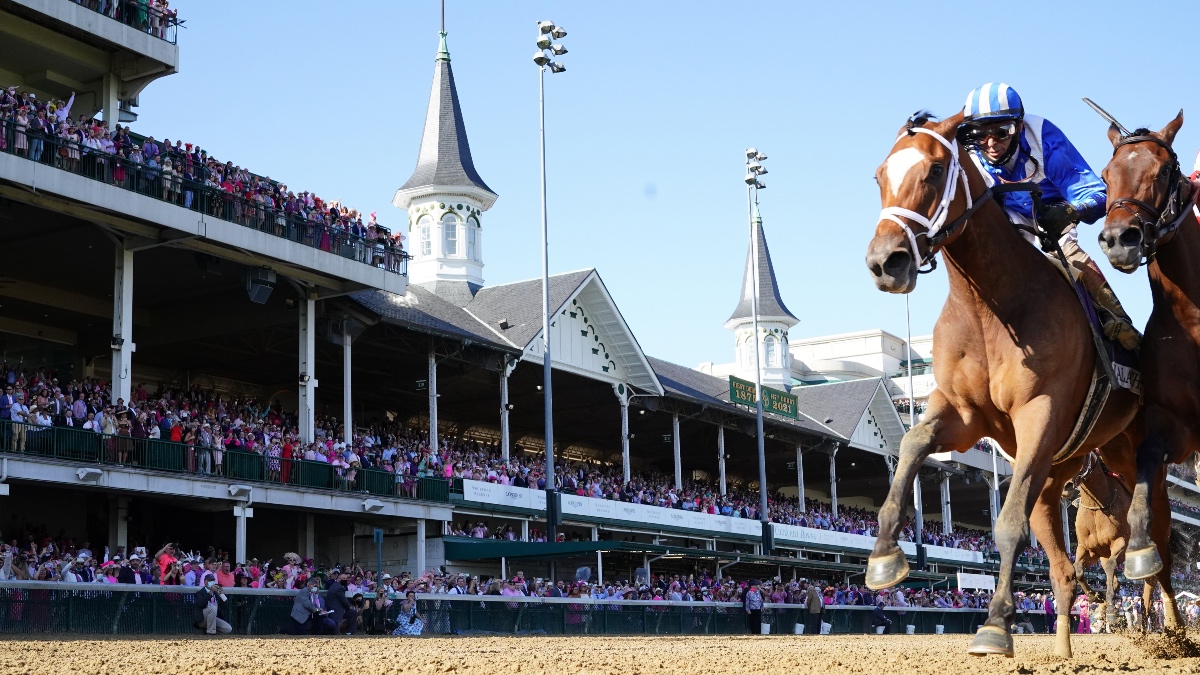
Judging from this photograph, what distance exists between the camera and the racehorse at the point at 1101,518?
13.3 meters

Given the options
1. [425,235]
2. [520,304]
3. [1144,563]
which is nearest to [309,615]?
[1144,563]

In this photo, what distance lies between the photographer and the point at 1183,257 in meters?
8.85

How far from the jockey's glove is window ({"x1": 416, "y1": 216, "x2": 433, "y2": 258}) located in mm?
40198

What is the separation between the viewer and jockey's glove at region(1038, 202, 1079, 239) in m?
8.34

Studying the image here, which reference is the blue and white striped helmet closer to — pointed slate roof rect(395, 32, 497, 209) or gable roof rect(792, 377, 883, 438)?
pointed slate roof rect(395, 32, 497, 209)

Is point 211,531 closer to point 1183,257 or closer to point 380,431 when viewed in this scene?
point 380,431

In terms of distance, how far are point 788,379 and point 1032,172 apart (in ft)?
211

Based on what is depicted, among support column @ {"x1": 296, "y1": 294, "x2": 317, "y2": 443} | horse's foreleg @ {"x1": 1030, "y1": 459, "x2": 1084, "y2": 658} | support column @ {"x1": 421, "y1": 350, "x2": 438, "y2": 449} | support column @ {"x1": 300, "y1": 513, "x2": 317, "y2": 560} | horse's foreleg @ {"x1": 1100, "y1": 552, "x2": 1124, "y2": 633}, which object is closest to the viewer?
horse's foreleg @ {"x1": 1030, "y1": 459, "x2": 1084, "y2": 658}

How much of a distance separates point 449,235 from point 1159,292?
4045cm

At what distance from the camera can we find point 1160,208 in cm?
841

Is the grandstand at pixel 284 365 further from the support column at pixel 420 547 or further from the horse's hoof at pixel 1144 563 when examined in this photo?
the horse's hoof at pixel 1144 563

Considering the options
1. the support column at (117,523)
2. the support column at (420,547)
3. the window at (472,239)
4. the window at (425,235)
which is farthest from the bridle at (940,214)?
the window at (425,235)

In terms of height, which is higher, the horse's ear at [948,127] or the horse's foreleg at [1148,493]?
the horse's ear at [948,127]

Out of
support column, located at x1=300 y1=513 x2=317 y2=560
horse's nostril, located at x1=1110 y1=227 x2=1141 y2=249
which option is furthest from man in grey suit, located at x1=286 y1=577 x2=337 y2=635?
horse's nostril, located at x1=1110 y1=227 x2=1141 y2=249
